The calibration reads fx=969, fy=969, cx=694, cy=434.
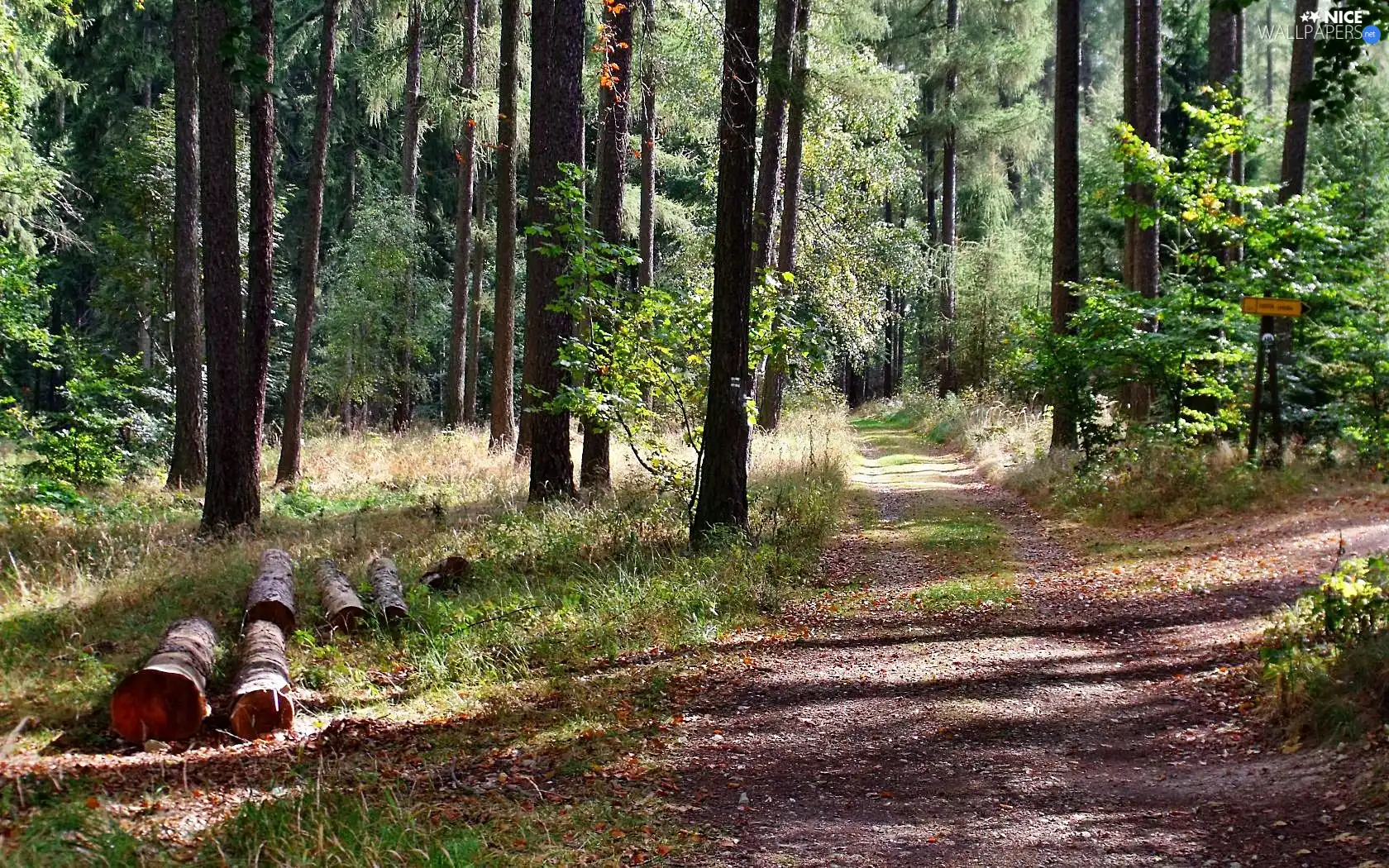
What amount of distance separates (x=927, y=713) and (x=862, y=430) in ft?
84.6

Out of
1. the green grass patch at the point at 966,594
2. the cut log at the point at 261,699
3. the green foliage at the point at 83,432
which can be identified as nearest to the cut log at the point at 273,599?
the cut log at the point at 261,699

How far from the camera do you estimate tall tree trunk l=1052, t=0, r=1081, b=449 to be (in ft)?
50.1

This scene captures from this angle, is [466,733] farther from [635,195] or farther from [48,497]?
[635,195]

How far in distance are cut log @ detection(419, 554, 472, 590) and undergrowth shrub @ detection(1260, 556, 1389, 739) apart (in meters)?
6.47

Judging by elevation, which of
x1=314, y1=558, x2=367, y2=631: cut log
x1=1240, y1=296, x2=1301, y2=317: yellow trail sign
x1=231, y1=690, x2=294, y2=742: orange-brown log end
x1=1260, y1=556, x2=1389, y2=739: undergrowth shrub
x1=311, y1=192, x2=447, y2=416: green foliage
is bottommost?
x1=231, y1=690, x2=294, y2=742: orange-brown log end

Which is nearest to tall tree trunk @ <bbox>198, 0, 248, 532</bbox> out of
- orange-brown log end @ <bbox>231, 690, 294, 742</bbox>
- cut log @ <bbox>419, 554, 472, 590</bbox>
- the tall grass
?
the tall grass

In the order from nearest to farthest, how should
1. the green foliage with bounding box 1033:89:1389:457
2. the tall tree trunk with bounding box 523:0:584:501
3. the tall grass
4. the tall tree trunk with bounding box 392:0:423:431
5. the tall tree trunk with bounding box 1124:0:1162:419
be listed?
the tall grass, the tall tree trunk with bounding box 523:0:584:501, the green foliage with bounding box 1033:89:1389:457, the tall tree trunk with bounding box 1124:0:1162:419, the tall tree trunk with bounding box 392:0:423:431

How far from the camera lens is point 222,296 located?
10953 millimetres

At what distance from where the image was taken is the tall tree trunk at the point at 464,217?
19.5m

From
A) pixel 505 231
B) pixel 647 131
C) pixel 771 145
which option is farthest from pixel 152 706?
pixel 647 131

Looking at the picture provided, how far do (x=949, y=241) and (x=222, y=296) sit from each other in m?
26.0

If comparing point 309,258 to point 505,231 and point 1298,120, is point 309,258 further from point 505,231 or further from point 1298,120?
point 1298,120

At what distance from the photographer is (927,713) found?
5.83 m

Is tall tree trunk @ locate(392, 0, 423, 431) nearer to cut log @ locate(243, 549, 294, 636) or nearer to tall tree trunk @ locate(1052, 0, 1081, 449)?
tall tree trunk @ locate(1052, 0, 1081, 449)
